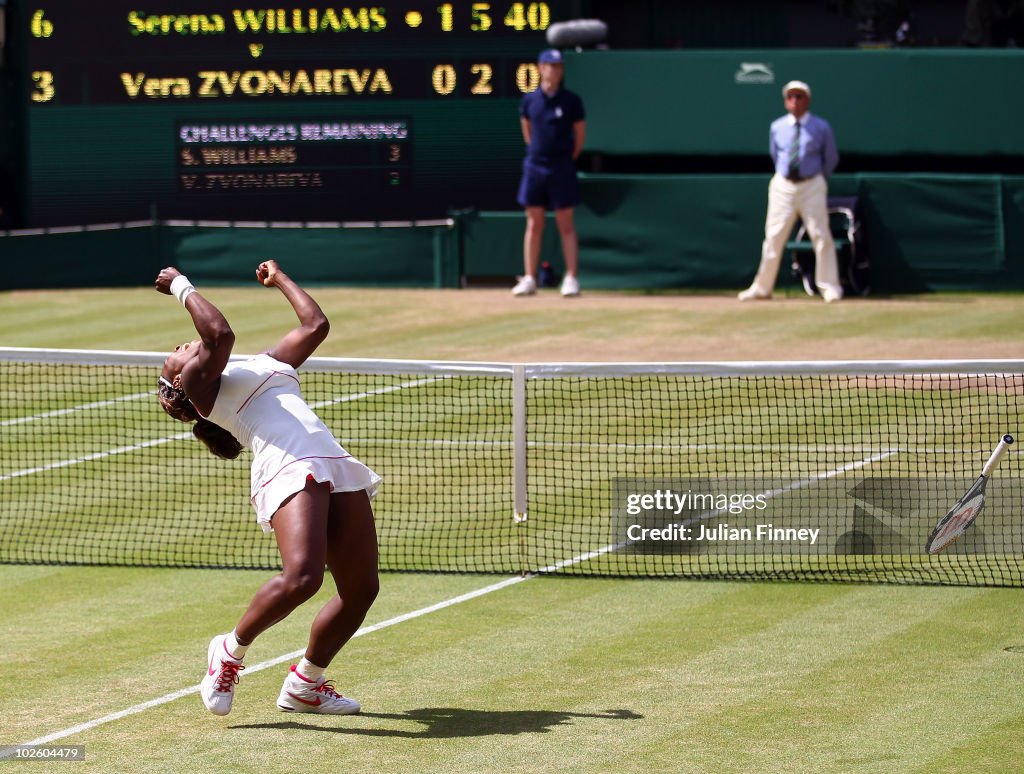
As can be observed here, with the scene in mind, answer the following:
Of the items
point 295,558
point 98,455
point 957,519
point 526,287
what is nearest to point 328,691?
point 295,558

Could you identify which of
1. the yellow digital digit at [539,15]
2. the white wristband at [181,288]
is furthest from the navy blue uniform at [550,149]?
the white wristband at [181,288]

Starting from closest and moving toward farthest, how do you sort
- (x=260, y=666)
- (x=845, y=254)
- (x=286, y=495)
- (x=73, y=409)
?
(x=286, y=495) → (x=260, y=666) → (x=73, y=409) → (x=845, y=254)

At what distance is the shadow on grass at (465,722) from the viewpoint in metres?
7.69

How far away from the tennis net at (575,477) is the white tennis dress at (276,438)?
10.4ft

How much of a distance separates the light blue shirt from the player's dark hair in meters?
13.1

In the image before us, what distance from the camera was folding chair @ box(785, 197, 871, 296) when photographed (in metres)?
21.3

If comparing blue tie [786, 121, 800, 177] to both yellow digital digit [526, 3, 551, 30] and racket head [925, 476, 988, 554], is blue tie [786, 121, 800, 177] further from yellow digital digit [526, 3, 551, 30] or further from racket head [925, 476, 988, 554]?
racket head [925, 476, 988, 554]

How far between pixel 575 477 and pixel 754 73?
1003 centimetres

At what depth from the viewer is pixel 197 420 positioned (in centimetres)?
813

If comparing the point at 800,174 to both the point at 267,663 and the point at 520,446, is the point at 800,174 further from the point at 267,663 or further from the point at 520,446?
the point at 267,663

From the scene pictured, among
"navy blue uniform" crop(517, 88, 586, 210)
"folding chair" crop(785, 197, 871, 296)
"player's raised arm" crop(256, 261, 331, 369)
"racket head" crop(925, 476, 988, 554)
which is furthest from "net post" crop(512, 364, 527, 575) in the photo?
"folding chair" crop(785, 197, 871, 296)

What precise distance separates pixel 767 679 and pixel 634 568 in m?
2.54

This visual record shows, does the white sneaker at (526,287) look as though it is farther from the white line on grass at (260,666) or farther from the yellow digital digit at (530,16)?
the white line on grass at (260,666)

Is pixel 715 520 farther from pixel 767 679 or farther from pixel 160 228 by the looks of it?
pixel 160 228
